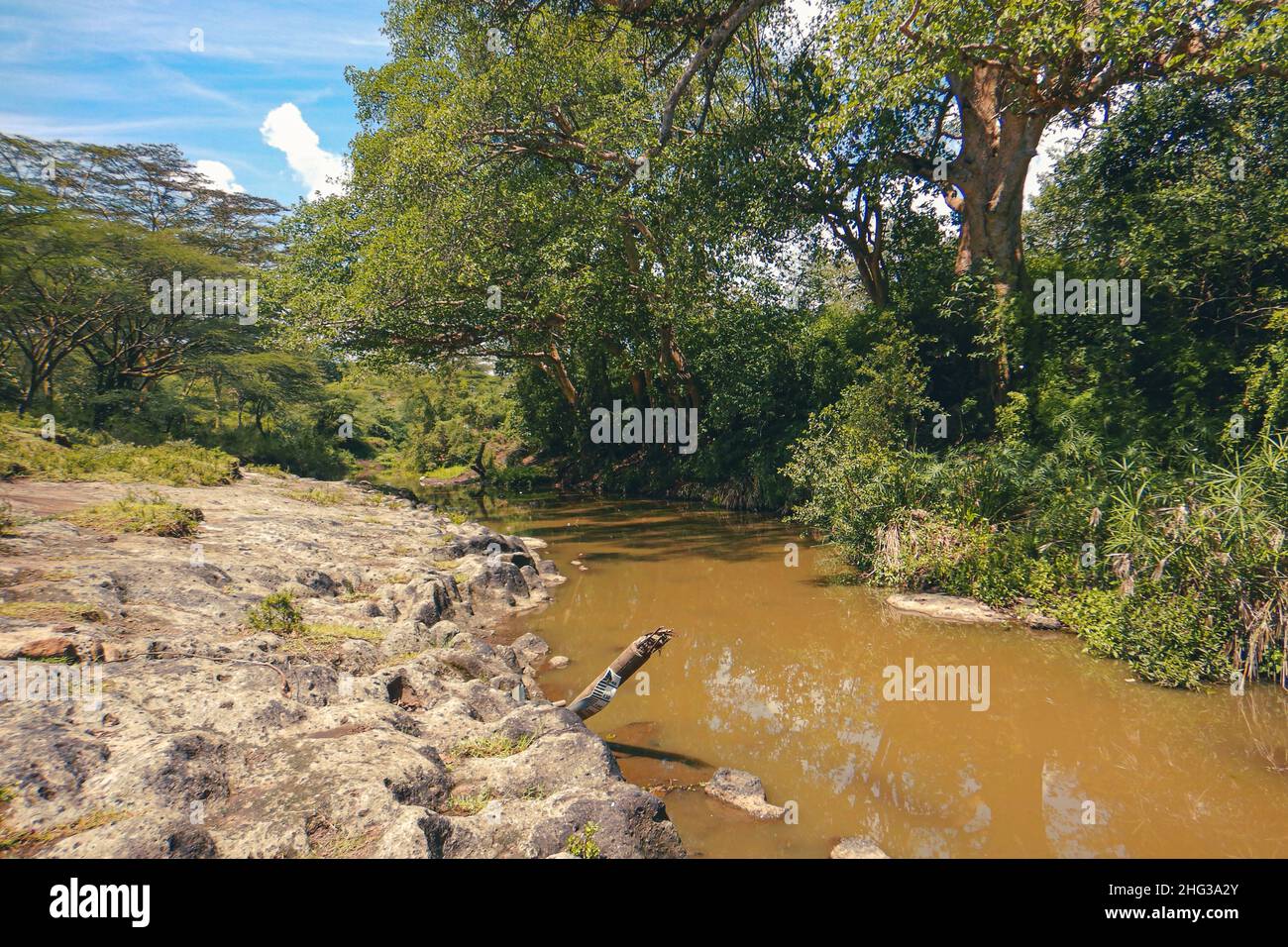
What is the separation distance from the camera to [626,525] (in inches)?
716

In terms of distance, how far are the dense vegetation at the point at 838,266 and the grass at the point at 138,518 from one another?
4.37 metres

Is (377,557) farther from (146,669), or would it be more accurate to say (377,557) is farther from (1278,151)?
(1278,151)

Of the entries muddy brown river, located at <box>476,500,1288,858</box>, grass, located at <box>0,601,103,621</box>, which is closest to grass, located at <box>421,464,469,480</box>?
muddy brown river, located at <box>476,500,1288,858</box>

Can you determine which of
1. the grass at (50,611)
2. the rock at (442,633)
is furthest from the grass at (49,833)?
the rock at (442,633)

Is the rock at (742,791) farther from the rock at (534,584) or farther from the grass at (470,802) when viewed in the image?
the rock at (534,584)

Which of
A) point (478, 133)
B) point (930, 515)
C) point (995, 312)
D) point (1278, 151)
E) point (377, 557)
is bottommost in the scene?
point (377, 557)

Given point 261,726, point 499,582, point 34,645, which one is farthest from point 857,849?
point 499,582

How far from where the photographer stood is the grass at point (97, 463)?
1185cm

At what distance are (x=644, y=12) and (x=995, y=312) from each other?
851 centimetres

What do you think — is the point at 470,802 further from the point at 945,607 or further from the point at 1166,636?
the point at 945,607

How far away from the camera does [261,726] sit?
4.45 metres

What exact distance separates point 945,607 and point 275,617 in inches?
325

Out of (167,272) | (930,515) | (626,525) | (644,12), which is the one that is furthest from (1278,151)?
(167,272)
